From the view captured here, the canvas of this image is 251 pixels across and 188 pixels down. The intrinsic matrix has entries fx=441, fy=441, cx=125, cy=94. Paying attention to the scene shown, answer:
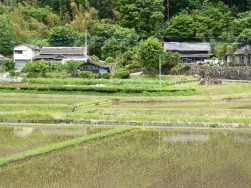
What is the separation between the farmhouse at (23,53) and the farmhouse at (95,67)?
9.25 metres

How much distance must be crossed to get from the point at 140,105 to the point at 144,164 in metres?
16.1

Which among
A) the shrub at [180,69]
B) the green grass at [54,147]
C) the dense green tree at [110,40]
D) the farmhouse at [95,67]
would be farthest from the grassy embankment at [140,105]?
the dense green tree at [110,40]

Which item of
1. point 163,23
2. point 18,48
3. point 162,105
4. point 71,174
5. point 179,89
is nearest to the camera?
point 71,174

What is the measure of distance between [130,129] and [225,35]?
116 feet

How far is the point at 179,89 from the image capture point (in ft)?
113

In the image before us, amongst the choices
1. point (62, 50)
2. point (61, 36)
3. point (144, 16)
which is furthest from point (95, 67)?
point (144, 16)

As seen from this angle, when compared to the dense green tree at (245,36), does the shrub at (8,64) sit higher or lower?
lower

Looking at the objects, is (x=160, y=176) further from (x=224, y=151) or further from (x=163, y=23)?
(x=163, y=23)

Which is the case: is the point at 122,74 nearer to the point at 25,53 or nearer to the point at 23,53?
the point at 25,53

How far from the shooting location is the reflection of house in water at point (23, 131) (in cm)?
2053

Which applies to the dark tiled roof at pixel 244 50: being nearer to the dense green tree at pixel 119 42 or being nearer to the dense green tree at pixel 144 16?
the dense green tree at pixel 144 16

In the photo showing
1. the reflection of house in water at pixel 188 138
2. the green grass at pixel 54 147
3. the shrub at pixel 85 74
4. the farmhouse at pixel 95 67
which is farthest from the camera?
the farmhouse at pixel 95 67

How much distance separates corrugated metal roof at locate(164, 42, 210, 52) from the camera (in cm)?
5200

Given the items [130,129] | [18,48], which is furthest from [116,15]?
[130,129]
